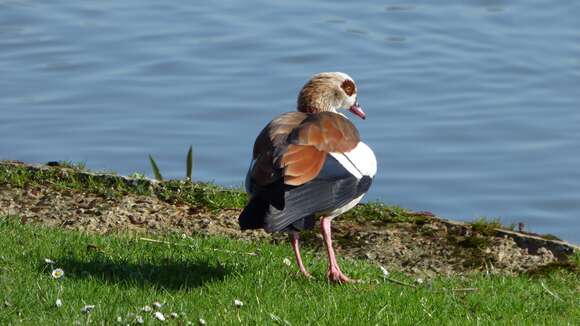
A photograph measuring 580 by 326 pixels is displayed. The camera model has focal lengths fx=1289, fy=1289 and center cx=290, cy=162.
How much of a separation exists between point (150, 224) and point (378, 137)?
20.7 ft

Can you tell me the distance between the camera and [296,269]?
8953 mm

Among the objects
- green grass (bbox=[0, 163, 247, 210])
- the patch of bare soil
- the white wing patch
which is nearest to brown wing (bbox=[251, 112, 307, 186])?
the white wing patch

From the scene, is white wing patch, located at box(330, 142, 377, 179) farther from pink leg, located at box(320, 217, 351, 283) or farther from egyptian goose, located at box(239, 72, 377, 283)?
pink leg, located at box(320, 217, 351, 283)

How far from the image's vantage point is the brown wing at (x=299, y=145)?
8.30 m

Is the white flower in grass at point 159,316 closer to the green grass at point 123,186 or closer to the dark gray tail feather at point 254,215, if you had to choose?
the dark gray tail feather at point 254,215

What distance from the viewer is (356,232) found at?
1024 centimetres

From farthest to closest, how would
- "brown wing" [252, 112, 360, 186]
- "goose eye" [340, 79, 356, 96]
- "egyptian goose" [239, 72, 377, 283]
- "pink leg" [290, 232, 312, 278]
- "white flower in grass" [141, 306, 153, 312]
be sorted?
→ 1. "goose eye" [340, 79, 356, 96]
2. "pink leg" [290, 232, 312, 278]
3. "brown wing" [252, 112, 360, 186]
4. "egyptian goose" [239, 72, 377, 283]
5. "white flower in grass" [141, 306, 153, 312]

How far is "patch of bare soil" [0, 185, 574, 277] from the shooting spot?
32.0ft

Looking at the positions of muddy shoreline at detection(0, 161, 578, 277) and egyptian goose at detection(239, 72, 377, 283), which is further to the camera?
muddy shoreline at detection(0, 161, 578, 277)

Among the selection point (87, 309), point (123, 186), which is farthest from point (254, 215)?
point (123, 186)

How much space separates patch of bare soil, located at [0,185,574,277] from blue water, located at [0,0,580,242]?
4041 mm

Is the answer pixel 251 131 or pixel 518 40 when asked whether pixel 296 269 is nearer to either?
pixel 251 131

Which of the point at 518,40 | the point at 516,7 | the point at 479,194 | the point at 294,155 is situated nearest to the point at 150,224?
the point at 294,155

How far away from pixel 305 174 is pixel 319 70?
32.1 ft
